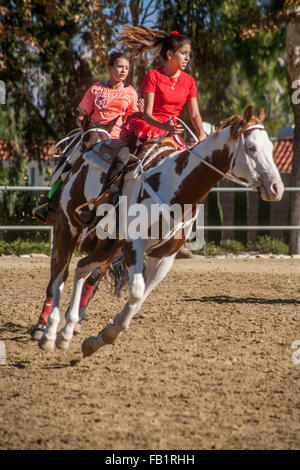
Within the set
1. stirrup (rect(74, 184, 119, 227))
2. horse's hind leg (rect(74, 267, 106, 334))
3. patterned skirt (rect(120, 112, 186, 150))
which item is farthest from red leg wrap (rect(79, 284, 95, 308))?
patterned skirt (rect(120, 112, 186, 150))

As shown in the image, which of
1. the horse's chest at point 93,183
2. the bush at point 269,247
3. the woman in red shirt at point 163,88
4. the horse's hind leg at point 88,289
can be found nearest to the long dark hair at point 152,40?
the woman in red shirt at point 163,88

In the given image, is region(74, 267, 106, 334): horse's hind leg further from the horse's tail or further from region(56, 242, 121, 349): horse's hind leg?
region(56, 242, 121, 349): horse's hind leg

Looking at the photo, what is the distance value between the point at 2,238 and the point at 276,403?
13832 millimetres

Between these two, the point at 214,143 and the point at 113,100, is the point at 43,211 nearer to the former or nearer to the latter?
the point at 113,100

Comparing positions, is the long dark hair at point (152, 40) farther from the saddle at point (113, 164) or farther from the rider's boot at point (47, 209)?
the rider's boot at point (47, 209)

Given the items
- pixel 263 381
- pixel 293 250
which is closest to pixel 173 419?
pixel 263 381

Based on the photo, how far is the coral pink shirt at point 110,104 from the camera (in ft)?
19.1

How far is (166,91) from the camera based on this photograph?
16.7 ft

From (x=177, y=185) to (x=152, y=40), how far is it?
59.2 inches

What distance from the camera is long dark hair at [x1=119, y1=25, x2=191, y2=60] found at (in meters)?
5.06

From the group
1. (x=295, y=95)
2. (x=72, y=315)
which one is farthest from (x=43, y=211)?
(x=295, y=95)

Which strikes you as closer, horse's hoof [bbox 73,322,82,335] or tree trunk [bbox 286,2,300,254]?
horse's hoof [bbox 73,322,82,335]

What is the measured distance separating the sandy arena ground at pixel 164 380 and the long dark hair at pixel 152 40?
264 centimetres
